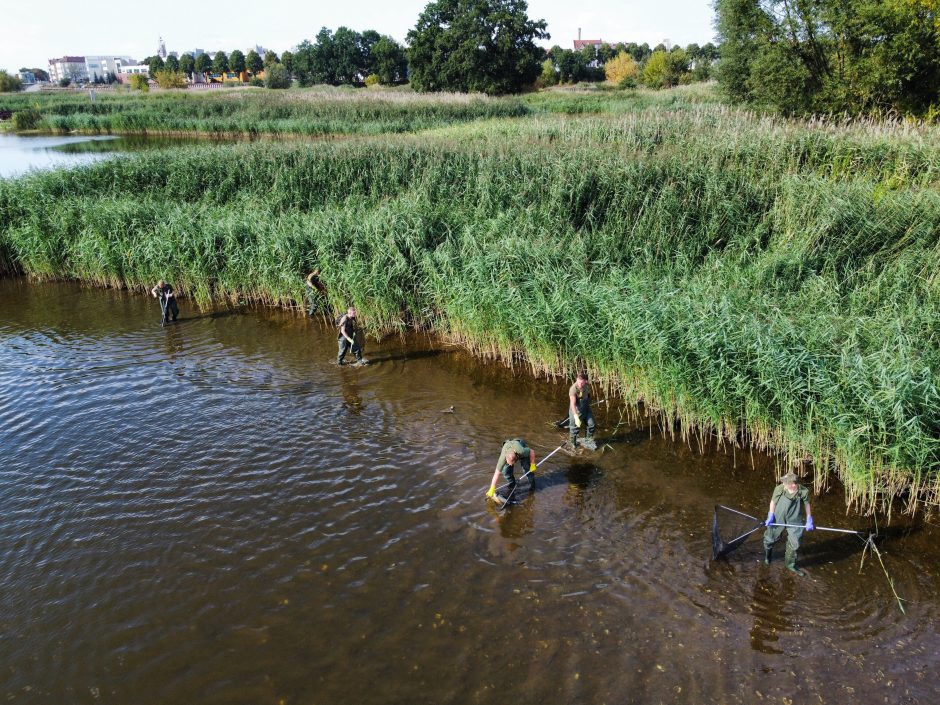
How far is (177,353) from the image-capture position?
16734mm

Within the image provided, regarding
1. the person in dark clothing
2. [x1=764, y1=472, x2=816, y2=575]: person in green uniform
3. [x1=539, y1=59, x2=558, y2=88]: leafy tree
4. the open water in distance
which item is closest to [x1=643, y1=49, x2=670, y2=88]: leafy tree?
[x1=539, y1=59, x2=558, y2=88]: leafy tree

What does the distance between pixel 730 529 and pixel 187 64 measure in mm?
176315

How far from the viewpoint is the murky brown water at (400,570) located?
727cm

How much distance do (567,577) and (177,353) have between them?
12.6 m

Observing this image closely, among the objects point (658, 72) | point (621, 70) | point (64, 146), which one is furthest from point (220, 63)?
point (658, 72)

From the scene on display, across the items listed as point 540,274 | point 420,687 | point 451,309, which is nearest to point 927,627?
point 420,687

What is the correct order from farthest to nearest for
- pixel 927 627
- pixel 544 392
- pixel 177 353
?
pixel 177 353 → pixel 544 392 → pixel 927 627

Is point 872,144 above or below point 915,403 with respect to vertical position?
above

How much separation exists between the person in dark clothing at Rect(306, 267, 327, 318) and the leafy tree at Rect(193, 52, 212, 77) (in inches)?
6325

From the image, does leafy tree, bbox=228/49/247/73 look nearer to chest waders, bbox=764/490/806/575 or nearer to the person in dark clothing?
the person in dark clothing

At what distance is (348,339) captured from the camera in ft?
50.9

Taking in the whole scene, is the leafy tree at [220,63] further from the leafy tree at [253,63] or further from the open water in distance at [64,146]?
the open water in distance at [64,146]

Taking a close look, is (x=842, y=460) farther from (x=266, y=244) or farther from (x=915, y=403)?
(x=266, y=244)

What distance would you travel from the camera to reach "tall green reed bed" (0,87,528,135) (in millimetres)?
44500
